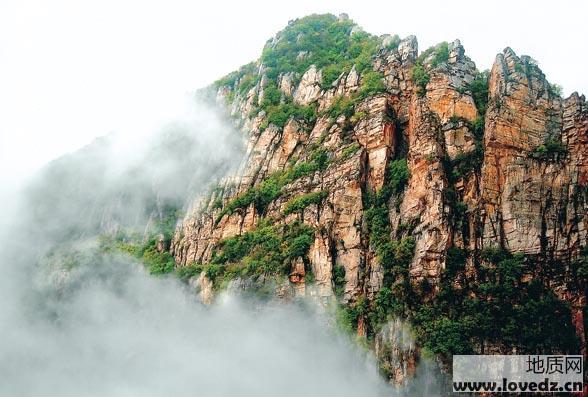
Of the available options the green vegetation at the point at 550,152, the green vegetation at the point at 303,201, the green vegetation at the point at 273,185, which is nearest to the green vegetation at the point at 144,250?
the green vegetation at the point at 273,185

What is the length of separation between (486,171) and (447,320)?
49.2 feet

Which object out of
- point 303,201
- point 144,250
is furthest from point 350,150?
point 144,250

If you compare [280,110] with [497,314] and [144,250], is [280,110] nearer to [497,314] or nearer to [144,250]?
[144,250]

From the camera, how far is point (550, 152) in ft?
213

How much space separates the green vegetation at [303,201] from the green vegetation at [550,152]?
72.1 feet

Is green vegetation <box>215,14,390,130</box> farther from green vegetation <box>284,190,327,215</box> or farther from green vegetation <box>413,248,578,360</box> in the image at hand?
green vegetation <box>413,248,578,360</box>

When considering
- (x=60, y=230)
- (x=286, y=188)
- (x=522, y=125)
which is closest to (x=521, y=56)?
(x=522, y=125)

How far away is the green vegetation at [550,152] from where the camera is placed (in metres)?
64.5

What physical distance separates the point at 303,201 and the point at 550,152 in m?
25.8

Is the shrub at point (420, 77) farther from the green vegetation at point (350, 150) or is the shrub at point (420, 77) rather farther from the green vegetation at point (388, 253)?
the green vegetation at point (388, 253)

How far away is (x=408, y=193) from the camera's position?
69.4m

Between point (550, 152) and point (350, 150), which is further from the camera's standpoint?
point (350, 150)

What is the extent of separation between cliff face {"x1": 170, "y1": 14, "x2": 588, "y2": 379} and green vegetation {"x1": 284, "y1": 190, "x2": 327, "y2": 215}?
0.41ft

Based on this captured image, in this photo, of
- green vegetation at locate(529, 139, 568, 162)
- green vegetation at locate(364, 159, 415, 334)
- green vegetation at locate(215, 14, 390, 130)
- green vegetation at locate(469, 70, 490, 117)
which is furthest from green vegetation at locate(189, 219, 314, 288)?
green vegetation at locate(529, 139, 568, 162)
